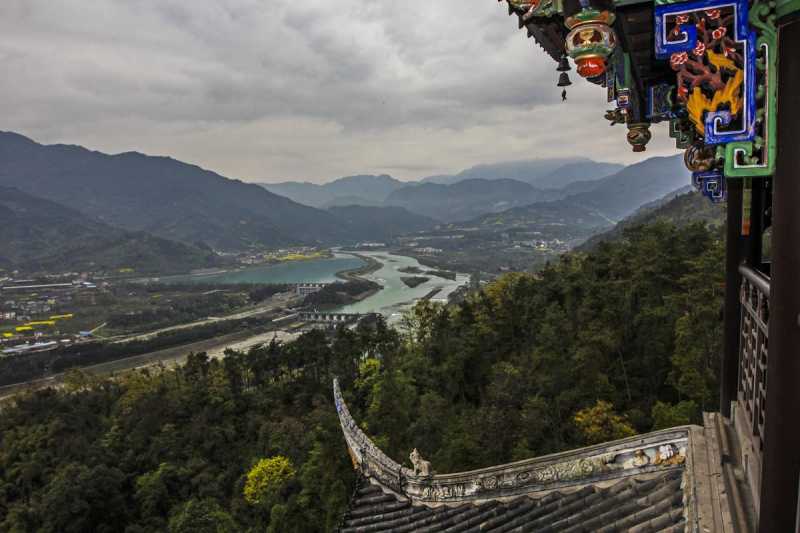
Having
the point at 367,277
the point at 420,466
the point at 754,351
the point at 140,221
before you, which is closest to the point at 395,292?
the point at 367,277

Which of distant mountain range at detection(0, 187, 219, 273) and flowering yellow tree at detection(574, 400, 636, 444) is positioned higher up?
distant mountain range at detection(0, 187, 219, 273)

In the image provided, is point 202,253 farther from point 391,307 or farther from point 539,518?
point 539,518

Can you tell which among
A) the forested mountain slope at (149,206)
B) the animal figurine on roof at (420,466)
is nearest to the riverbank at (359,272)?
the forested mountain slope at (149,206)

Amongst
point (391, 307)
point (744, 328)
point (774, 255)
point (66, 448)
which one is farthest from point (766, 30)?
point (391, 307)

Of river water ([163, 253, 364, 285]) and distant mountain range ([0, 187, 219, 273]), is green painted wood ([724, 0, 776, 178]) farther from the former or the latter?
distant mountain range ([0, 187, 219, 273])

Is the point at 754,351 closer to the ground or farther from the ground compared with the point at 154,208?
closer to the ground

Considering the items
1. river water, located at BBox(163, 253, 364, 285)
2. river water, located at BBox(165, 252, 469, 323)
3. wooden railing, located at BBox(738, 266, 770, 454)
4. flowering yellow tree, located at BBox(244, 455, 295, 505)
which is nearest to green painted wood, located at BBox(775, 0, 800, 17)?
wooden railing, located at BBox(738, 266, 770, 454)

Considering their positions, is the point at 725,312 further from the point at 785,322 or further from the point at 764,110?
the point at 764,110
